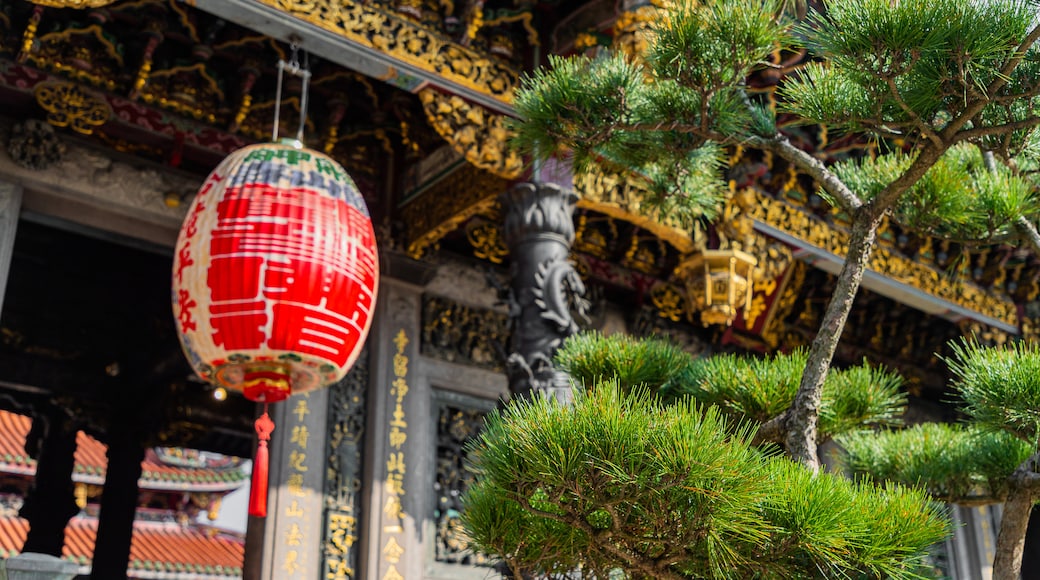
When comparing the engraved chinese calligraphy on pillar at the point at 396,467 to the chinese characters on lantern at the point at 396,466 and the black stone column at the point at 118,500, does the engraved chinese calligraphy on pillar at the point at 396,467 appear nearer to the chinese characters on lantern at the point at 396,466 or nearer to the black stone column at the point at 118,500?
the chinese characters on lantern at the point at 396,466

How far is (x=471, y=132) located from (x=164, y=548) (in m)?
12.3

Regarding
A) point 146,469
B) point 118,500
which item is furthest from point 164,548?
point 118,500

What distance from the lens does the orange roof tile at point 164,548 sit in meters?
14.4

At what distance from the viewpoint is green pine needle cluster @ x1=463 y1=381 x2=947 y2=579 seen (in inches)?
90.8

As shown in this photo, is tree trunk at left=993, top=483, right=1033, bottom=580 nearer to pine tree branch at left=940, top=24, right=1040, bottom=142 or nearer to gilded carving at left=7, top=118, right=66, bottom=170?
pine tree branch at left=940, top=24, right=1040, bottom=142

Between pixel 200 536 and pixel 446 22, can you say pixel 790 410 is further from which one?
pixel 200 536

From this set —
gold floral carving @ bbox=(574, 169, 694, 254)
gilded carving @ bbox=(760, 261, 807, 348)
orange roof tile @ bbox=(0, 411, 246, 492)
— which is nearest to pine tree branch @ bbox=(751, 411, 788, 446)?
gold floral carving @ bbox=(574, 169, 694, 254)

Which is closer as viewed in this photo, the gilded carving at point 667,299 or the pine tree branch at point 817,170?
the pine tree branch at point 817,170

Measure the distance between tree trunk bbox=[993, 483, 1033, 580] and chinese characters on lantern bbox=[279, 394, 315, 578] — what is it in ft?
11.3

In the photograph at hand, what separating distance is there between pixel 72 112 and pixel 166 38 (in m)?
0.58

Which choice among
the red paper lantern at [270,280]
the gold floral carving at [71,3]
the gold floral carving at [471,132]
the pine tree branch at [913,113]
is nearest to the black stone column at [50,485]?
the gold floral carving at [471,132]

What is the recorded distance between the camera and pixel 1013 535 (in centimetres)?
294

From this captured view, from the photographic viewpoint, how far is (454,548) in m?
6.13

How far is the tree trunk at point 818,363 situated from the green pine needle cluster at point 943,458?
64cm
